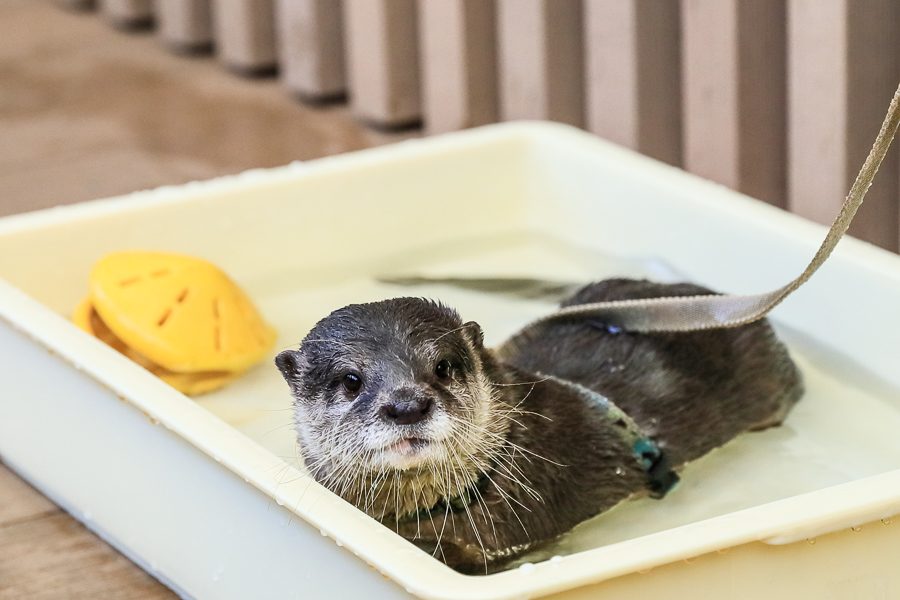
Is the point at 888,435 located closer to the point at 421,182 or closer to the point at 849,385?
the point at 849,385

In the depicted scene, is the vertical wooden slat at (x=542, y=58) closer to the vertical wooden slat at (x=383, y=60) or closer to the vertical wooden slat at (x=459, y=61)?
the vertical wooden slat at (x=459, y=61)

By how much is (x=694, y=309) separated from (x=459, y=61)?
1.24m

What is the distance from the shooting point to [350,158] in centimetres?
238

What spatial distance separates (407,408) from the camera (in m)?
1.34

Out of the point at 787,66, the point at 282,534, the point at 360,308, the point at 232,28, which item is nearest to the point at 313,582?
the point at 282,534

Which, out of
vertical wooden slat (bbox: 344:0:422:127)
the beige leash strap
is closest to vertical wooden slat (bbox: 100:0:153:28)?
vertical wooden slat (bbox: 344:0:422:127)

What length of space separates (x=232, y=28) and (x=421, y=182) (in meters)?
1.14

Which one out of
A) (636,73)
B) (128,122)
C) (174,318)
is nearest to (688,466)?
(174,318)

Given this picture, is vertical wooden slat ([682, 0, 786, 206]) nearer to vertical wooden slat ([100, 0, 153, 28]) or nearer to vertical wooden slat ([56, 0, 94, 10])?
vertical wooden slat ([100, 0, 153, 28])

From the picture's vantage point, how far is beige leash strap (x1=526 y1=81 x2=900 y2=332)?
156 cm

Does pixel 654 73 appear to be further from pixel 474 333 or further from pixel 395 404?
pixel 395 404

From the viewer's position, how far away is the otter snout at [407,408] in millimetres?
1338

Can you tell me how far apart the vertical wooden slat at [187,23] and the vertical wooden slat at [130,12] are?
186 millimetres

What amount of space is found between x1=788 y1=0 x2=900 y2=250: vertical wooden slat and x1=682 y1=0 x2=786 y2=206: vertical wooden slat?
0.37 ft
